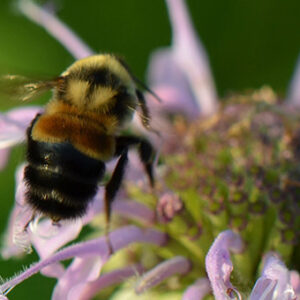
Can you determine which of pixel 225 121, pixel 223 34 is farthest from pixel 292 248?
pixel 223 34

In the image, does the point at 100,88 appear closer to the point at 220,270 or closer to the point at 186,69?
the point at 220,270

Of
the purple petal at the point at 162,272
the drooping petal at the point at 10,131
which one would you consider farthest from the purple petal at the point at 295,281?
the drooping petal at the point at 10,131

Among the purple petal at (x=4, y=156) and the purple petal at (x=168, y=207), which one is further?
the purple petal at (x=4, y=156)

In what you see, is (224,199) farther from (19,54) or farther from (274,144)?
(19,54)

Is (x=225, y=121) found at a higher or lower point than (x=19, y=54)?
lower

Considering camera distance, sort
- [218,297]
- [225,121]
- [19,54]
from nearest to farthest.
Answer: [218,297]
[225,121]
[19,54]

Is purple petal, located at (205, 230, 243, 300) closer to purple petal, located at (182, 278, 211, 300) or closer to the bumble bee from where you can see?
purple petal, located at (182, 278, 211, 300)

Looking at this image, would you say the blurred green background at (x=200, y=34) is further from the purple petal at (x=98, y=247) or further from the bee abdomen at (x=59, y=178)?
the bee abdomen at (x=59, y=178)
